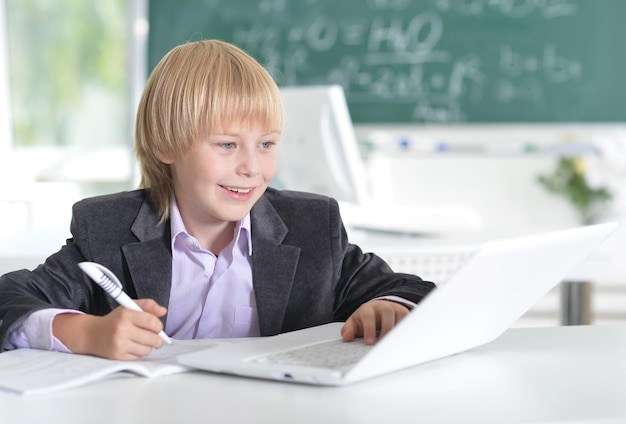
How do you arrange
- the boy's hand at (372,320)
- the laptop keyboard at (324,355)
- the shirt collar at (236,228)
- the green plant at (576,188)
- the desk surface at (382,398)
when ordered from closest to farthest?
the desk surface at (382,398) < the laptop keyboard at (324,355) < the boy's hand at (372,320) < the shirt collar at (236,228) < the green plant at (576,188)

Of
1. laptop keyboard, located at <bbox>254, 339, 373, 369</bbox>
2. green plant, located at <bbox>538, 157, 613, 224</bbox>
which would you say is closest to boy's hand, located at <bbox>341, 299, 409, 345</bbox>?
laptop keyboard, located at <bbox>254, 339, 373, 369</bbox>

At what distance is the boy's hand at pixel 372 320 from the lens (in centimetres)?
109

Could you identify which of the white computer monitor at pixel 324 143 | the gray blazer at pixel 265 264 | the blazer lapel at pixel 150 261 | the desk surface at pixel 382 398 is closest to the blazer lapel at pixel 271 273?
the gray blazer at pixel 265 264

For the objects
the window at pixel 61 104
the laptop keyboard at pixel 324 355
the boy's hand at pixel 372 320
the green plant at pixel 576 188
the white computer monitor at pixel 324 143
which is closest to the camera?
the laptop keyboard at pixel 324 355

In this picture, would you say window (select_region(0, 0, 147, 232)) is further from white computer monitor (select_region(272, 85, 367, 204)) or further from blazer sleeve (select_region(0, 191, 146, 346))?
blazer sleeve (select_region(0, 191, 146, 346))

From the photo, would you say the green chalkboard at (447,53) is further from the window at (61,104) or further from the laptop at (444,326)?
the laptop at (444,326)

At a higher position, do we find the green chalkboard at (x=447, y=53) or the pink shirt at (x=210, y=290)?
the green chalkboard at (x=447, y=53)

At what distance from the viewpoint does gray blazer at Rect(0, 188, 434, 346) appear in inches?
52.8

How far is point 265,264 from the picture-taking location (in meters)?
1.38

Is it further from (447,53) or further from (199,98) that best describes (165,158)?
(447,53)

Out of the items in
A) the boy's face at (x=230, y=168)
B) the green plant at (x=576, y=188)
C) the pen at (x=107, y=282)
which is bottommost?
the green plant at (x=576, y=188)

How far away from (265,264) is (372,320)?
312 mm

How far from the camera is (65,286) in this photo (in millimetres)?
1325

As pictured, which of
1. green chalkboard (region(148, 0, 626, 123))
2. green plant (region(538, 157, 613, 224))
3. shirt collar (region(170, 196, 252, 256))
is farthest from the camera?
green chalkboard (region(148, 0, 626, 123))
